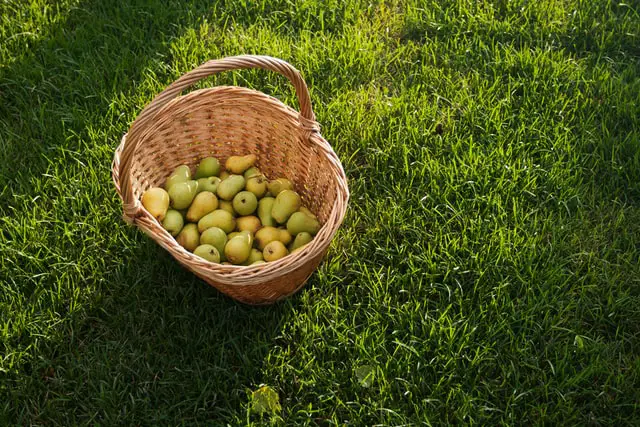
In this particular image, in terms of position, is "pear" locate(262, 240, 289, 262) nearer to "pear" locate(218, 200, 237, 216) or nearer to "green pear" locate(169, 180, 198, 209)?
"pear" locate(218, 200, 237, 216)

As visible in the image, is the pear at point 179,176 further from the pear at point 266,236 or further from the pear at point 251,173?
the pear at point 266,236

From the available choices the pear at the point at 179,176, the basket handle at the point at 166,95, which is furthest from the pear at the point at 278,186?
the basket handle at the point at 166,95

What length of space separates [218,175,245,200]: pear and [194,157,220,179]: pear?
0.44 feet

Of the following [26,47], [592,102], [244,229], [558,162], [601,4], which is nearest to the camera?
[244,229]

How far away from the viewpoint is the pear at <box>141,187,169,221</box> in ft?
7.97

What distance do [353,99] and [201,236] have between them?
1143mm

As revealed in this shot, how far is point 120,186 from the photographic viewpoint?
2143mm

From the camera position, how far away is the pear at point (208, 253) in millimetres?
2301

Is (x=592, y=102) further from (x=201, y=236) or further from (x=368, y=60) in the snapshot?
(x=201, y=236)

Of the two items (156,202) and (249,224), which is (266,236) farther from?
(156,202)

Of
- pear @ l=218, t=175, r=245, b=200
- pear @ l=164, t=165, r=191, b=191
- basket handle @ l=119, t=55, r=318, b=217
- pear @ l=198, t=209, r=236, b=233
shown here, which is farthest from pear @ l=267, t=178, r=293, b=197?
basket handle @ l=119, t=55, r=318, b=217

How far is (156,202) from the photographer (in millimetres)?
2441

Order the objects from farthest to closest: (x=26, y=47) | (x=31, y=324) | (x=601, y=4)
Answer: (x=601, y=4) < (x=26, y=47) < (x=31, y=324)

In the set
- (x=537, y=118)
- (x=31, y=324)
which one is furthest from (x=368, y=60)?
(x=31, y=324)
